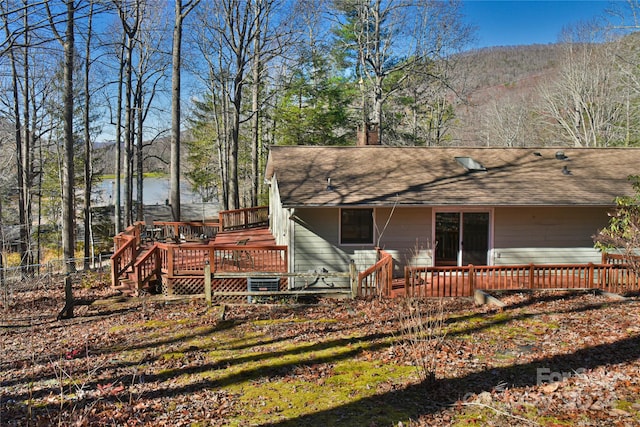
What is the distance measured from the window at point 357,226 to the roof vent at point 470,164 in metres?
4.09

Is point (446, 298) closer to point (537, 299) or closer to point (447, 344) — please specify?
point (537, 299)

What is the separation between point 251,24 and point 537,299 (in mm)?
20395

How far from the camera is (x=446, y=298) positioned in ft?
32.5

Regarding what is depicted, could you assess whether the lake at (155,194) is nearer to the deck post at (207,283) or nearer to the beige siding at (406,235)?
the deck post at (207,283)

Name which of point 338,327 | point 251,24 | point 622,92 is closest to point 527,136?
point 622,92

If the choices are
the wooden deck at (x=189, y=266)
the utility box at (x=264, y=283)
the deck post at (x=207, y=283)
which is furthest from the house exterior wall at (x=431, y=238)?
the deck post at (x=207, y=283)

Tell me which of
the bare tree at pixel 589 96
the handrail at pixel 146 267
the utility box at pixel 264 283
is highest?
the bare tree at pixel 589 96

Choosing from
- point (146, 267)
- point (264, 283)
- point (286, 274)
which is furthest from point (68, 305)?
point (286, 274)

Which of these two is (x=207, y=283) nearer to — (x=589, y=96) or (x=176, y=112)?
(x=176, y=112)

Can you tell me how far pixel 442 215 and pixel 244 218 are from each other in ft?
36.3

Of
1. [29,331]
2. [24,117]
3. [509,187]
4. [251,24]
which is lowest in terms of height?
[29,331]

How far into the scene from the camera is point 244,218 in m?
20.6

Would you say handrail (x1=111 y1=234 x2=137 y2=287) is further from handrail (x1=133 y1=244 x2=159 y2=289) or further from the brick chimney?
the brick chimney

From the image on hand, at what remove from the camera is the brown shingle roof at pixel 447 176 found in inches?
453
